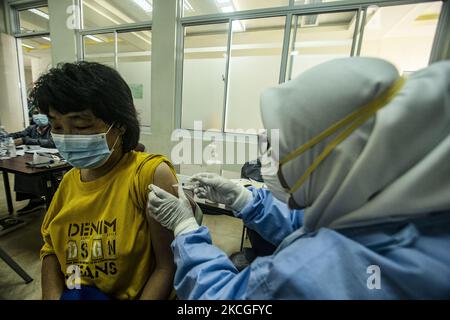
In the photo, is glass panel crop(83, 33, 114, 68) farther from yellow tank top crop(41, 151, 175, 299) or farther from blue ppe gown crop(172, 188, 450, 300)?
blue ppe gown crop(172, 188, 450, 300)

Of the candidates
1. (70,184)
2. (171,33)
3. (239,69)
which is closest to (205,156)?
(239,69)

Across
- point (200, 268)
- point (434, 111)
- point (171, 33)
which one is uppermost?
point (171, 33)

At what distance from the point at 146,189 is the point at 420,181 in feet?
2.73

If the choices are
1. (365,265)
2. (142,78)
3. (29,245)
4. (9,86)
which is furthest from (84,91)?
(9,86)

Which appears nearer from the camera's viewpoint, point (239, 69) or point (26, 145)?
point (26, 145)

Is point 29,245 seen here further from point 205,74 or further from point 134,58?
point 134,58

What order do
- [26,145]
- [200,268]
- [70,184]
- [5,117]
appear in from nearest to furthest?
[200,268]
[70,184]
[26,145]
[5,117]

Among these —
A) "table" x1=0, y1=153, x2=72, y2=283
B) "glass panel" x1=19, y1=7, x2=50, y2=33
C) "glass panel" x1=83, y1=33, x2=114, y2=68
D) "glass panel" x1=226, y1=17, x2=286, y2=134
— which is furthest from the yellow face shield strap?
"glass panel" x1=19, y1=7, x2=50, y2=33

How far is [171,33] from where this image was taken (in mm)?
3100

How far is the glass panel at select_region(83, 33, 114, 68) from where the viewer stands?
3.84 metres

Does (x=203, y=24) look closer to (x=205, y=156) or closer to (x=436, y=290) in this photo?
(x=205, y=156)

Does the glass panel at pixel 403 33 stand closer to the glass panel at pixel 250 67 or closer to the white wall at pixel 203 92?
the glass panel at pixel 250 67

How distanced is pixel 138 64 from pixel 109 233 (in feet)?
12.3

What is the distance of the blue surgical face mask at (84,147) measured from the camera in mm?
847
